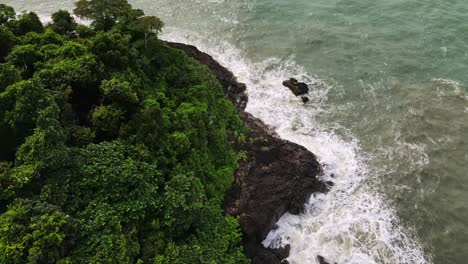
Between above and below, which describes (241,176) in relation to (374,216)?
above

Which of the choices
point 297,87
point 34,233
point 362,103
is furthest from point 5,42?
point 362,103

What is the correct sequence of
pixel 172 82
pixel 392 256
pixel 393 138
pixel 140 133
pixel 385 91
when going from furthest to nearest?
pixel 385 91 → pixel 393 138 → pixel 172 82 → pixel 392 256 → pixel 140 133

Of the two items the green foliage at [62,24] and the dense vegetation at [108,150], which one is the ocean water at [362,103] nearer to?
the dense vegetation at [108,150]

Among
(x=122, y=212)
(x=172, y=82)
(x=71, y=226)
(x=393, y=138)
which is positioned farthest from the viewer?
(x=393, y=138)

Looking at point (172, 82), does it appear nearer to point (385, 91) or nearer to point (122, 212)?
point (122, 212)

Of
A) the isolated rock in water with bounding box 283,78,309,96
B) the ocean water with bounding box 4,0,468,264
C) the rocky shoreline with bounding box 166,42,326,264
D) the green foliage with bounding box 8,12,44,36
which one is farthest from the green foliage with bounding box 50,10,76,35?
the isolated rock in water with bounding box 283,78,309,96

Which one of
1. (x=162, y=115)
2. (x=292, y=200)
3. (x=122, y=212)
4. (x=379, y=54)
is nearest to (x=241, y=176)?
(x=292, y=200)

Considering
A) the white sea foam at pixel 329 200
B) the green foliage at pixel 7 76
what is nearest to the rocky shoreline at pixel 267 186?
the white sea foam at pixel 329 200

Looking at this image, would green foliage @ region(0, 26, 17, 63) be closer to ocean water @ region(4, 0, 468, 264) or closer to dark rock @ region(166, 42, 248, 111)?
dark rock @ region(166, 42, 248, 111)
